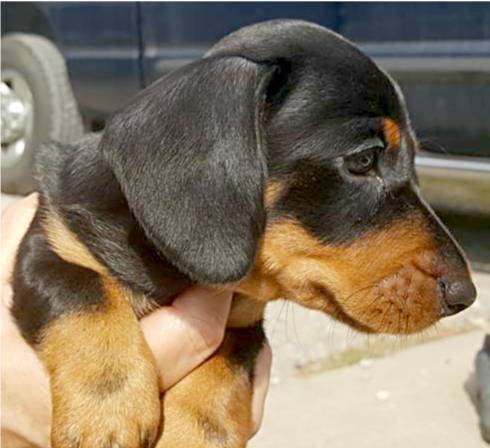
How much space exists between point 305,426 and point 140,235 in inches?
70.6

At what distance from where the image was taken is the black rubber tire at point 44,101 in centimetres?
893

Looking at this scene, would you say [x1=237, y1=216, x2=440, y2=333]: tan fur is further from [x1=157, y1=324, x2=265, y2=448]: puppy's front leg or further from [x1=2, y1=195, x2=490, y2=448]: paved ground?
[x1=2, y1=195, x2=490, y2=448]: paved ground

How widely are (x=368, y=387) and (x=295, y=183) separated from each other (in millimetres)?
2236

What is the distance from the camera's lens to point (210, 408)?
304 cm

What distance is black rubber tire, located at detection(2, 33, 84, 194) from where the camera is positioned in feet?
29.3

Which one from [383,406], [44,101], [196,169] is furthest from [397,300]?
[44,101]

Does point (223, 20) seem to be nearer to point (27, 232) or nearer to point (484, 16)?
point (484, 16)

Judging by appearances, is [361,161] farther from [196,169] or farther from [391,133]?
[196,169]

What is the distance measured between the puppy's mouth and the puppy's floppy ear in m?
0.34

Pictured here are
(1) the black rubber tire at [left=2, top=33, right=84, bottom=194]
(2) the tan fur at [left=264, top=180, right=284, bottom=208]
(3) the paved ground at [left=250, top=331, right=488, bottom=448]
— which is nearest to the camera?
(2) the tan fur at [left=264, top=180, right=284, bottom=208]

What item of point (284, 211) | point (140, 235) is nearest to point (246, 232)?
point (284, 211)

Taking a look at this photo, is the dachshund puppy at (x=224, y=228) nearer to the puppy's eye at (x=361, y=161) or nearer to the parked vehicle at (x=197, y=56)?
the puppy's eye at (x=361, y=161)

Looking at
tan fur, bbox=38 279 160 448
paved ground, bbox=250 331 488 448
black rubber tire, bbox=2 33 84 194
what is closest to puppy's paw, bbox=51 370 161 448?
tan fur, bbox=38 279 160 448

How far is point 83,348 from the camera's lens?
2.77 m
